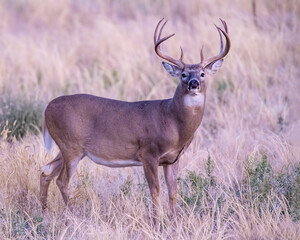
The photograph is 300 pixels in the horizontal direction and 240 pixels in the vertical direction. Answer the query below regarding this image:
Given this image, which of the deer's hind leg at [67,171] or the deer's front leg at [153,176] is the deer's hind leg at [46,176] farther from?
the deer's front leg at [153,176]

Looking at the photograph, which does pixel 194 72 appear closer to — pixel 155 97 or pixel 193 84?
pixel 193 84

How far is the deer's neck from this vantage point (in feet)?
18.5

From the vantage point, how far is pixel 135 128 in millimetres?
5742

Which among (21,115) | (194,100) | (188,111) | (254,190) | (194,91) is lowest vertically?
(254,190)

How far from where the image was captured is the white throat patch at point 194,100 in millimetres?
5609

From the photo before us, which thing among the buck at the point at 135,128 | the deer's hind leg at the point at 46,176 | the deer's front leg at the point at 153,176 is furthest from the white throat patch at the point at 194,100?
the deer's hind leg at the point at 46,176

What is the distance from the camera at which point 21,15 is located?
15.5 m

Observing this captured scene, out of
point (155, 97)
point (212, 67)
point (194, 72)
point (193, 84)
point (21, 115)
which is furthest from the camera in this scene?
point (155, 97)

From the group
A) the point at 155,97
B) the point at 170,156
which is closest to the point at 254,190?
the point at 170,156

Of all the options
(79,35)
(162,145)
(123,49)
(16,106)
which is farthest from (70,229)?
(79,35)

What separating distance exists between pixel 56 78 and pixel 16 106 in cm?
284

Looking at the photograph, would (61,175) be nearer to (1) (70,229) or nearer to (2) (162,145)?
(1) (70,229)

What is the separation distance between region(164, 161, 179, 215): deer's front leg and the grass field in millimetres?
128

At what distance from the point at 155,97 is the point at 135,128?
3.97m
